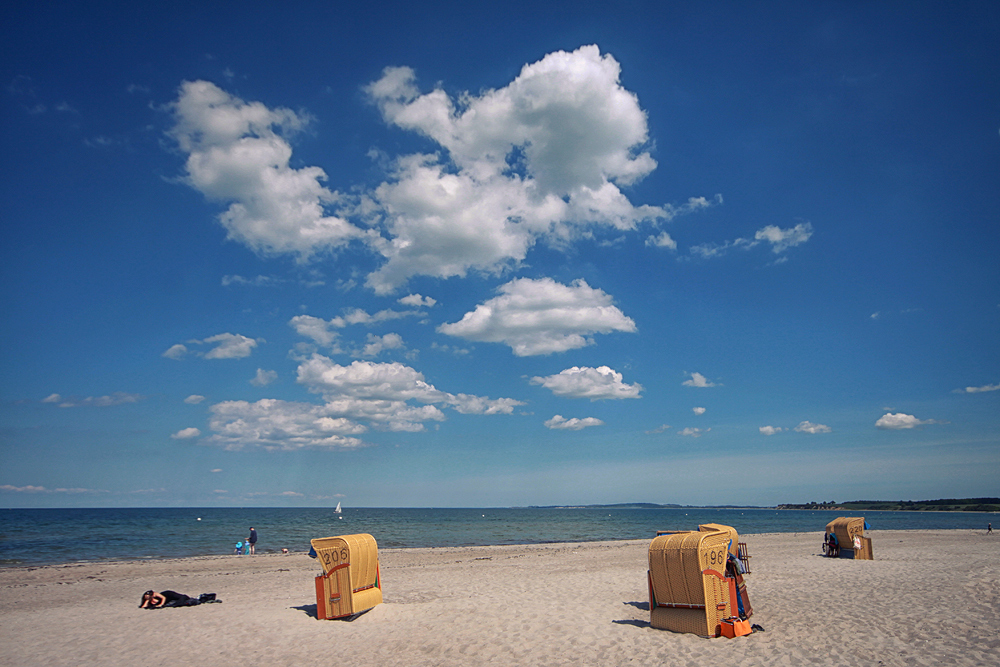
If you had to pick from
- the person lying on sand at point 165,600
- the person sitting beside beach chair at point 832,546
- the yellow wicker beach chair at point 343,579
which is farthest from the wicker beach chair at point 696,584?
the person sitting beside beach chair at point 832,546

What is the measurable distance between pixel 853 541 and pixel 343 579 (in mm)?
20056

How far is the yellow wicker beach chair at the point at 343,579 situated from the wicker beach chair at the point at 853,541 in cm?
1878

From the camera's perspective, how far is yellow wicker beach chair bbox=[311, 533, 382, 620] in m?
11.5

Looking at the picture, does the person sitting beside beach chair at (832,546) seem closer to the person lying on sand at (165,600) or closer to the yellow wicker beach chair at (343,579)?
the yellow wicker beach chair at (343,579)

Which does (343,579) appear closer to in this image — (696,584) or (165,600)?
(165,600)

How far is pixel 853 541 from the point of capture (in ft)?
71.1

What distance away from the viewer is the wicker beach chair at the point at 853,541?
2152 centimetres

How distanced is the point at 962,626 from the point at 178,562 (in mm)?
30136

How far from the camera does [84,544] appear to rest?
38.4m

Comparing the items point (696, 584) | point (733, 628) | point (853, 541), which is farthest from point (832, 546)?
point (696, 584)

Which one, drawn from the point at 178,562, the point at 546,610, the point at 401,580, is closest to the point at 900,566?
the point at 546,610

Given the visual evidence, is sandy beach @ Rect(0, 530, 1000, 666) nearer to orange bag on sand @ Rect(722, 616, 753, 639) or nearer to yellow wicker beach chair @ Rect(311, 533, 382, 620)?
orange bag on sand @ Rect(722, 616, 753, 639)

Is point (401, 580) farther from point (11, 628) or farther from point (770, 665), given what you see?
point (770, 665)

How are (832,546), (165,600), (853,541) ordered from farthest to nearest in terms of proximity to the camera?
1. (832,546)
2. (853,541)
3. (165,600)
